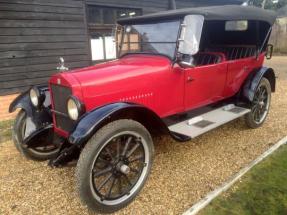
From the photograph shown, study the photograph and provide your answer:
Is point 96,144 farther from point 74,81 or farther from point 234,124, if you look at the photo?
point 234,124

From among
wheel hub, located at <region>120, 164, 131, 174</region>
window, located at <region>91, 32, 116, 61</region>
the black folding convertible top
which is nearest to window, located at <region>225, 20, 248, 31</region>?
the black folding convertible top

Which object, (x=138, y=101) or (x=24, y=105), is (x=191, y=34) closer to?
(x=138, y=101)

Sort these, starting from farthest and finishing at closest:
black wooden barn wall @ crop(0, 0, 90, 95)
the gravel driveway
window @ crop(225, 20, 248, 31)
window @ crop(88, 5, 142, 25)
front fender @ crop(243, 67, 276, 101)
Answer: window @ crop(88, 5, 142, 25), black wooden barn wall @ crop(0, 0, 90, 95), window @ crop(225, 20, 248, 31), front fender @ crop(243, 67, 276, 101), the gravel driveway

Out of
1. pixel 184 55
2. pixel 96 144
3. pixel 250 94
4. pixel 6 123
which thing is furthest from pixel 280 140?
pixel 6 123

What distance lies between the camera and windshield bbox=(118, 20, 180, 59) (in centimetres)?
350

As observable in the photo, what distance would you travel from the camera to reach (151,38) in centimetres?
372

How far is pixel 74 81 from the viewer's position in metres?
2.85

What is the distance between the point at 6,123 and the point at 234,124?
4.24 m

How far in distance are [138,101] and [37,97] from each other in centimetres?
128

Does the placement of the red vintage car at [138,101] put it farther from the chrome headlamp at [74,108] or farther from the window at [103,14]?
the window at [103,14]

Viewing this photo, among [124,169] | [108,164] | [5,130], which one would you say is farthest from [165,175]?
[5,130]

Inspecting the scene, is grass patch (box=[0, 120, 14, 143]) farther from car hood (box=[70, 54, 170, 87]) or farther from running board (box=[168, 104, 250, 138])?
running board (box=[168, 104, 250, 138])

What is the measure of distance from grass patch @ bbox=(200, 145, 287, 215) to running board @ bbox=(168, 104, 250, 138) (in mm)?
741

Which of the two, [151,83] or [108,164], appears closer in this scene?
[108,164]
